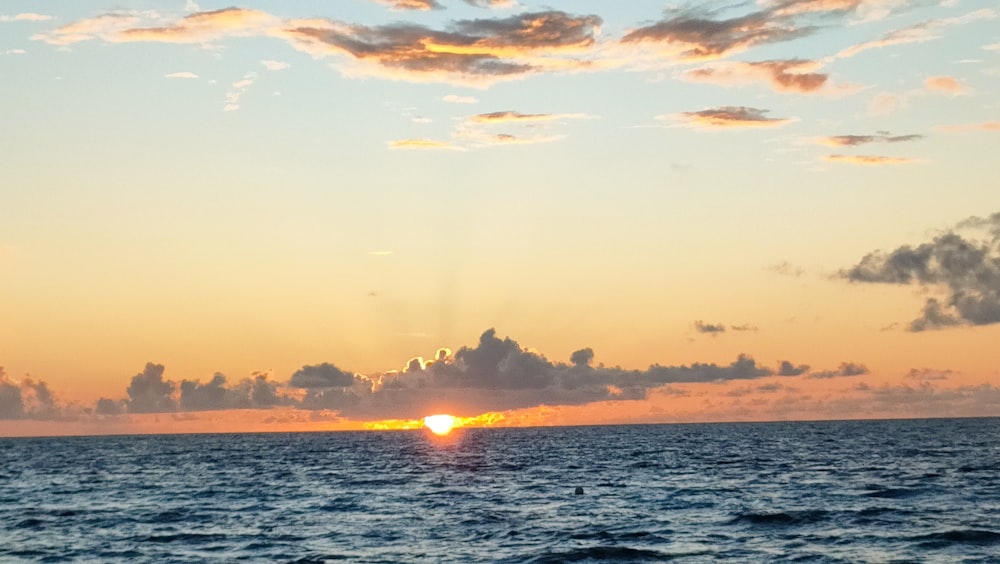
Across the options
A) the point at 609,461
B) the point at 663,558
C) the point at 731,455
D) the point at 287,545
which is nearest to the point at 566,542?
the point at 663,558

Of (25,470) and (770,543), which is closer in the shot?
(770,543)

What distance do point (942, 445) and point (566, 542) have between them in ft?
387

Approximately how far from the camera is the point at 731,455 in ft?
463

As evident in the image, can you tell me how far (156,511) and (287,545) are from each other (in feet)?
80.0

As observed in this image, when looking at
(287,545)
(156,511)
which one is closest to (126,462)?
(156,511)

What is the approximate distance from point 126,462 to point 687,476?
101367 mm

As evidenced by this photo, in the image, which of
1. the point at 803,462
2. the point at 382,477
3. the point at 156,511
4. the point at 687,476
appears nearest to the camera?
the point at 156,511

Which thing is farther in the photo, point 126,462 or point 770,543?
point 126,462

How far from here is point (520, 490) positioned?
8906 centimetres

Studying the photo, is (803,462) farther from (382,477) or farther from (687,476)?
(382,477)

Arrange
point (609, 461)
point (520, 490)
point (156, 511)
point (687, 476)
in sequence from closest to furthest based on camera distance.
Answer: point (156, 511) → point (520, 490) → point (687, 476) → point (609, 461)

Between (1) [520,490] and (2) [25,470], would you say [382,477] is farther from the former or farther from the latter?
(2) [25,470]

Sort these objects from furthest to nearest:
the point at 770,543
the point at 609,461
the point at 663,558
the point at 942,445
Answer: the point at 942,445 < the point at 609,461 < the point at 770,543 < the point at 663,558

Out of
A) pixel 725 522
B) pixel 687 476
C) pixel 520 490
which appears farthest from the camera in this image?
pixel 687 476
